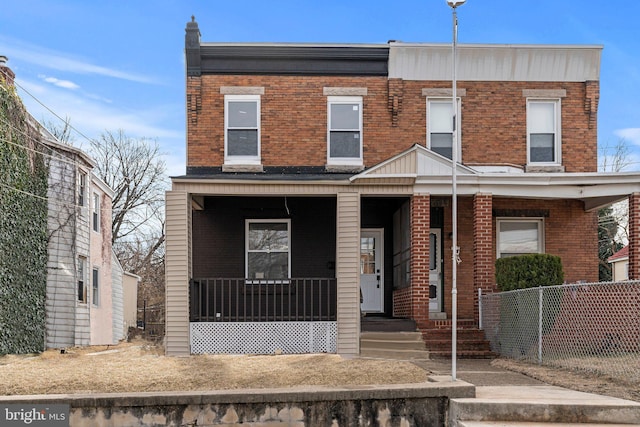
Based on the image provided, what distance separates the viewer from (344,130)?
16.7 metres

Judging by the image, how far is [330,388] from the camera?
8.51m

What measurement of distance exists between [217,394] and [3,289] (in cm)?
995

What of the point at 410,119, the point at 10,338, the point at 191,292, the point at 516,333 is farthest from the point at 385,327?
the point at 10,338

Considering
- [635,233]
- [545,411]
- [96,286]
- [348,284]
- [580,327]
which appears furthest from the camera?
[96,286]

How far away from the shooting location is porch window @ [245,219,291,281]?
53.6 ft

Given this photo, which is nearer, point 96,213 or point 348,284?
point 348,284

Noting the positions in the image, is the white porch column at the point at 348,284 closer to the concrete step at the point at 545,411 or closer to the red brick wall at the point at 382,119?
the red brick wall at the point at 382,119

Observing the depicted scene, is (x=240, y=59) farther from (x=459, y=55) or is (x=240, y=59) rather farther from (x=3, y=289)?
(x=3, y=289)

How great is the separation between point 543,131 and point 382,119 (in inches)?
153

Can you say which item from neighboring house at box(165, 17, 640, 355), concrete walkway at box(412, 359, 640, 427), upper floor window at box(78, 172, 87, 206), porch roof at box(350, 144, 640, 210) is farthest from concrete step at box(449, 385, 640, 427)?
upper floor window at box(78, 172, 87, 206)

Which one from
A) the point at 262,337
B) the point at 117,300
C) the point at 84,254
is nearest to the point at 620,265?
the point at 117,300

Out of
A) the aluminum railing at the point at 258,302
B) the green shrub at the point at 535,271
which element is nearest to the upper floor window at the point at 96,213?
the aluminum railing at the point at 258,302

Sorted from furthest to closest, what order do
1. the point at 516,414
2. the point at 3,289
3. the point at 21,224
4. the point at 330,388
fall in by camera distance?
1. the point at 21,224
2. the point at 3,289
3. the point at 330,388
4. the point at 516,414

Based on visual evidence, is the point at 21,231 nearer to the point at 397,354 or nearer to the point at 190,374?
the point at 190,374
